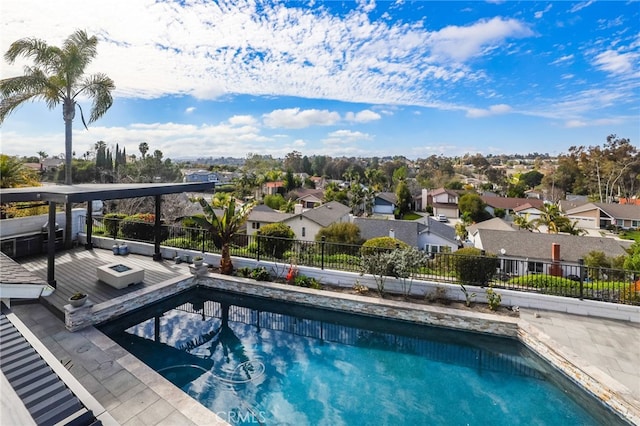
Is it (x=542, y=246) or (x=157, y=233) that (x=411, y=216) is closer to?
(x=542, y=246)

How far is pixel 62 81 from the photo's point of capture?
42.0 ft

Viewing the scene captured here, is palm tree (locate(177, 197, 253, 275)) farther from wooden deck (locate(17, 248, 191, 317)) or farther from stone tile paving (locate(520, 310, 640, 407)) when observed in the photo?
stone tile paving (locate(520, 310, 640, 407))

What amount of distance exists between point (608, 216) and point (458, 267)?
1794 inches

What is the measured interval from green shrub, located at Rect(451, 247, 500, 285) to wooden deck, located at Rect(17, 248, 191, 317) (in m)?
8.18

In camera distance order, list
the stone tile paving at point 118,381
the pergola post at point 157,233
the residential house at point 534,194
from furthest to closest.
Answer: the residential house at point 534,194 < the pergola post at point 157,233 < the stone tile paving at point 118,381

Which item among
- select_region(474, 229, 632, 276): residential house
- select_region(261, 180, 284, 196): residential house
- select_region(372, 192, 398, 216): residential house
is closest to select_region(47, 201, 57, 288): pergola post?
select_region(474, 229, 632, 276): residential house

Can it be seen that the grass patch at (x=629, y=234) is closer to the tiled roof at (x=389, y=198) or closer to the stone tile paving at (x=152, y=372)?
the tiled roof at (x=389, y=198)

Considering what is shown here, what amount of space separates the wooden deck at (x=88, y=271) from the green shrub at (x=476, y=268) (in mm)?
8184

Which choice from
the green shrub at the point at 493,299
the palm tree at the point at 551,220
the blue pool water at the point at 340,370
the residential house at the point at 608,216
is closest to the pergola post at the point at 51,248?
the blue pool water at the point at 340,370

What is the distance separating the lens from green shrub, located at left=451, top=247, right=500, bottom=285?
28.6 ft

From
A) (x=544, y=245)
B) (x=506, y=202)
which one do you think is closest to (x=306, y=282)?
(x=544, y=245)

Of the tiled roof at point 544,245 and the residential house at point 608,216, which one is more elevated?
the residential house at point 608,216

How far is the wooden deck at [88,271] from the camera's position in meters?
7.88

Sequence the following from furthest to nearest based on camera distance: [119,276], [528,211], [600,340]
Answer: [528,211] < [119,276] < [600,340]
